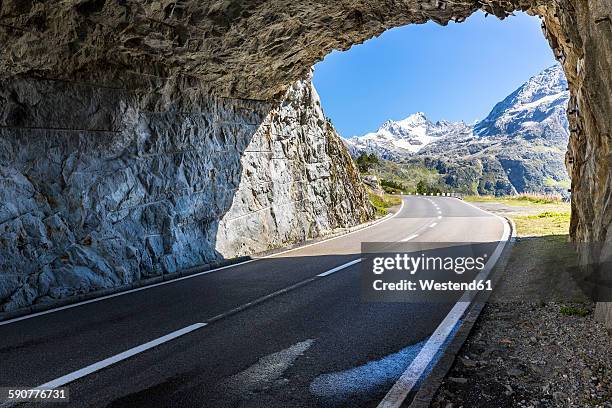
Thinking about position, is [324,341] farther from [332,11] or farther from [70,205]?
[332,11]

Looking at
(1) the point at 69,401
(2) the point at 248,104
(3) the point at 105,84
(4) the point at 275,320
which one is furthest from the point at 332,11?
(1) the point at 69,401

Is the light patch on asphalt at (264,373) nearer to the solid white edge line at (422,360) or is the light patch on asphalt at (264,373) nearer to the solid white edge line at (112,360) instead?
the solid white edge line at (422,360)

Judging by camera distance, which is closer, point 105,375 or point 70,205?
point 105,375

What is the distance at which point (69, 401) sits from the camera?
185 inches

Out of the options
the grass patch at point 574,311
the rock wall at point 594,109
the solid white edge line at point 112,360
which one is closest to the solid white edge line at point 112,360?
the solid white edge line at point 112,360

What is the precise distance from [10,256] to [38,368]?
4.80 meters

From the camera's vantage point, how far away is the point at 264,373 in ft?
17.5

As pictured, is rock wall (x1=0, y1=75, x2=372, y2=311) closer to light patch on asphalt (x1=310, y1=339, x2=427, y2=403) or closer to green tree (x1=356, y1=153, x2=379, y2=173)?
light patch on asphalt (x1=310, y1=339, x2=427, y2=403)

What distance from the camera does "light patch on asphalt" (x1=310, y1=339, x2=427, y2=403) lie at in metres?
4.77

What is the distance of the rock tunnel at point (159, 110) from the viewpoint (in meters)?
9.16

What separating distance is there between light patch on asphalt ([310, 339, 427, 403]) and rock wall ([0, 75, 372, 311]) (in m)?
7.21

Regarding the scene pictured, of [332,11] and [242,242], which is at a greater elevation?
[332,11]

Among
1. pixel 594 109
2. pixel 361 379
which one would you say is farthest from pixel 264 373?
pixel 594 109

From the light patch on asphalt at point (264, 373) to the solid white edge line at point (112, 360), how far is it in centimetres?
171
